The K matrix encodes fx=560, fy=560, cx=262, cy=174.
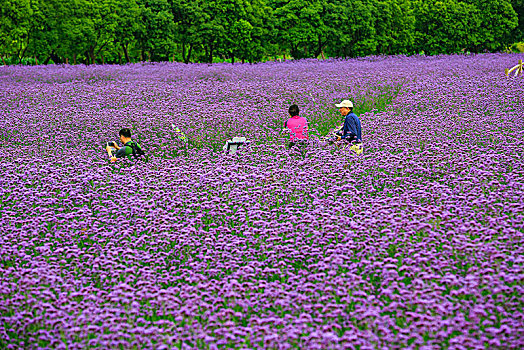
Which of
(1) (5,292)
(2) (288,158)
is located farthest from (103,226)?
(2) (288,158)

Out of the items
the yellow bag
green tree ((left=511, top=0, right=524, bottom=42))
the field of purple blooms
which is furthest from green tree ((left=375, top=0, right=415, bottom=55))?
the yellow bag

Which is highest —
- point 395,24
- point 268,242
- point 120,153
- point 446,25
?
point 395,24

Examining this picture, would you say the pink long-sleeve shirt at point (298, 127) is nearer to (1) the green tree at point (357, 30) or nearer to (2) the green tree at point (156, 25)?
(2) the green tree at point (156, 25)

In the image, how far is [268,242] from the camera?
503 cm

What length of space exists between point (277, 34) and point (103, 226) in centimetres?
2835

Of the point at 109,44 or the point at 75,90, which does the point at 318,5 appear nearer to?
the point at 109,44

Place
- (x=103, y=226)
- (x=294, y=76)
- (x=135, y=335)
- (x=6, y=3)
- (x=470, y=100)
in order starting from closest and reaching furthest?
(x=135, y=335), (x=103, y=226), (x=470, y=100), (x=294, y=76), (x=6, y=3)

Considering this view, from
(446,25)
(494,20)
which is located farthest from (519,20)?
(446,25)

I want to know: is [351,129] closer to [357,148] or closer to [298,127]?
[357,148]

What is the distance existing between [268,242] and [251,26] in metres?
26.6

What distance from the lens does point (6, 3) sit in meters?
28.4

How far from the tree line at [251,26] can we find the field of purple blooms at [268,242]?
21.1 m

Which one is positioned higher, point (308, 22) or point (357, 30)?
point (308, 22)

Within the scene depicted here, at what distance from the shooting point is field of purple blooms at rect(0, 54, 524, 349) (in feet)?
12.0
